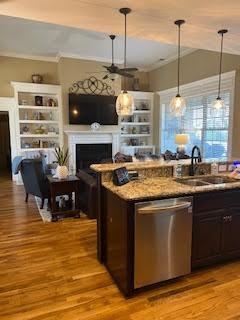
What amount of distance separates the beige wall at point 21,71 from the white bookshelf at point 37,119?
383mm

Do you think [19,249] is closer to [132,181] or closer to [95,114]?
[132,181]

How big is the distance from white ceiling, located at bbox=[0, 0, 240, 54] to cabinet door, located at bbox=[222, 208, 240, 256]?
2.28 metres

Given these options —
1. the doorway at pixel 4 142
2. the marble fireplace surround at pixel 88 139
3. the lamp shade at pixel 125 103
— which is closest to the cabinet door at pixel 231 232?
the lamp shade at pixel 125 103

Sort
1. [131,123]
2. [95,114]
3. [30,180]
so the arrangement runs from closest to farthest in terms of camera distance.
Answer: [30,180] < [95,114] < [131,123]

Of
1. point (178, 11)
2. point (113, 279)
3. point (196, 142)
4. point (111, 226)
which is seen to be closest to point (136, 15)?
point (178, 11)

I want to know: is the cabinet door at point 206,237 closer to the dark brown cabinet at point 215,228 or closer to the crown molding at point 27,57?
the dark brown cabinet at point 215,228

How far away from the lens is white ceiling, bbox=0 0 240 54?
2.61m

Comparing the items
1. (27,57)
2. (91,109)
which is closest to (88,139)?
(91,109)

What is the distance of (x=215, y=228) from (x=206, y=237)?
14cm

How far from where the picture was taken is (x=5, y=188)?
6.44m

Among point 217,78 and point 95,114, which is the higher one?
point 217,78

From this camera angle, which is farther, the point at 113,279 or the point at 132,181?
the point at 132,181

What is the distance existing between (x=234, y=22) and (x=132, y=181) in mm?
2440

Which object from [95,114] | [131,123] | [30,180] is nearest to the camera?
[30,180]
